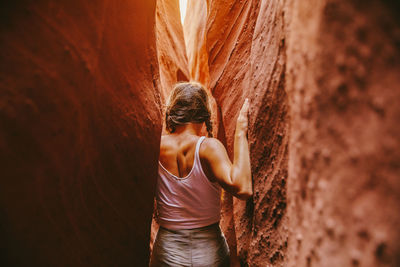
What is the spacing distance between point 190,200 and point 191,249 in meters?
0.32

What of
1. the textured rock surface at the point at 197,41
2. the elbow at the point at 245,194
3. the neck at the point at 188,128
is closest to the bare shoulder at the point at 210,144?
the neck at the point at 188,128

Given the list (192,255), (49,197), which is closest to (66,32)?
(49,197)

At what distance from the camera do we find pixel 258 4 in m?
2.00

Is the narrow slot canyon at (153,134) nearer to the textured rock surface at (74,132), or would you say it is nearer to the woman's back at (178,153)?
the textured rock surface at (74,132)

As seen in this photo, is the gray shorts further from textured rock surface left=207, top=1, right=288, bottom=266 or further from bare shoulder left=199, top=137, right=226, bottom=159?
bare shoulder left=199, top=137, right=226, bottom=159

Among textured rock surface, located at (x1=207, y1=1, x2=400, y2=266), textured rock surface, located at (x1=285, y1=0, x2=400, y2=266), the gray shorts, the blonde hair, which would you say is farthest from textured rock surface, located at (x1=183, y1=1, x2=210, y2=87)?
textured rock surface, located at (x1=285, y1=0, x2=400, y2=266)

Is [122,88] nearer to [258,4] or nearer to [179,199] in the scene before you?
[179,199]

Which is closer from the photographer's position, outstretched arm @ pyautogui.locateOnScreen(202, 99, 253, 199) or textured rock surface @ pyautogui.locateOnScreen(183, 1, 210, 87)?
outstretched arm @ pyautogui.locateOnScreen(202, 99, 253, 199)

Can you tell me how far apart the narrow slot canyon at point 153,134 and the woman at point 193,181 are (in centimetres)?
10

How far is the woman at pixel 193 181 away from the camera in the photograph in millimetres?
1473

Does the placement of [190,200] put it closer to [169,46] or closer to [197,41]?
[169,46]

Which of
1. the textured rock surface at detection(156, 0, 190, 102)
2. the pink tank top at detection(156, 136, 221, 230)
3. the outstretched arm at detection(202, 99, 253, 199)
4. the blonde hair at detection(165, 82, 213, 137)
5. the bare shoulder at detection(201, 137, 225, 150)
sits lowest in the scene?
the pink tank top at detection(156, 136, 221, 230)

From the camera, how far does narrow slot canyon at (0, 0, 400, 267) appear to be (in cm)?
52

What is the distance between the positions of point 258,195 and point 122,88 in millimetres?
1013
